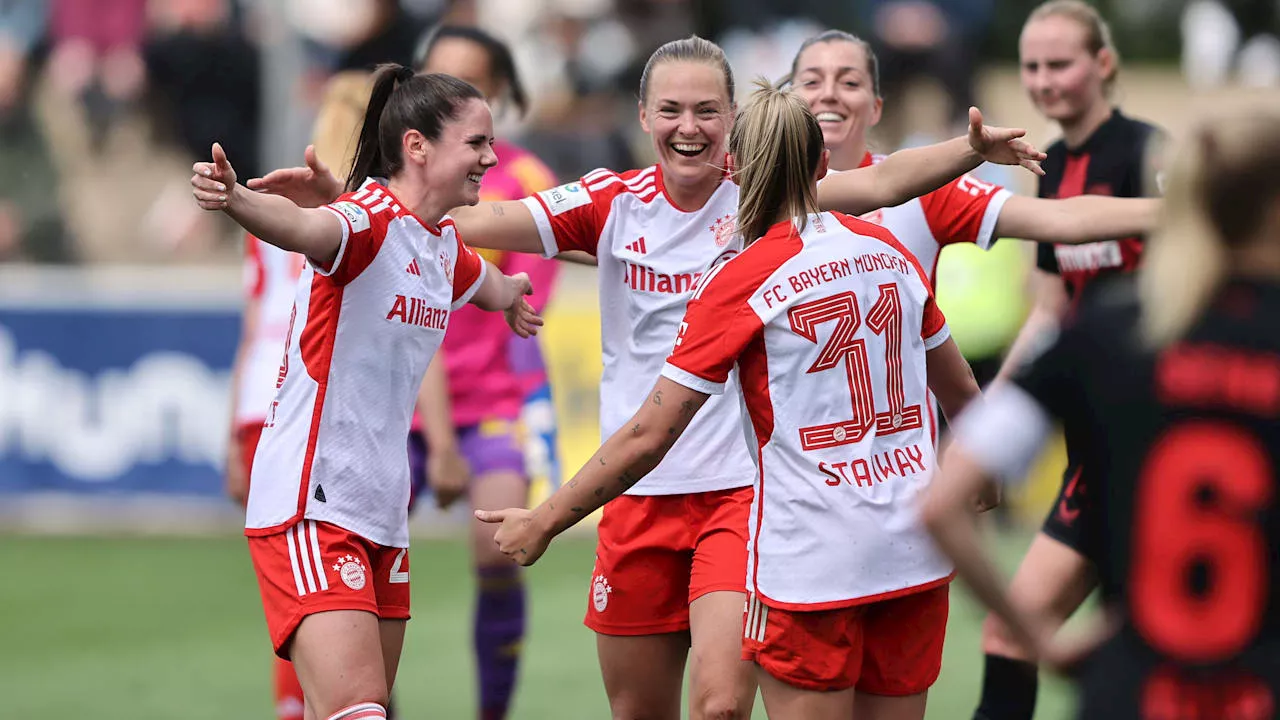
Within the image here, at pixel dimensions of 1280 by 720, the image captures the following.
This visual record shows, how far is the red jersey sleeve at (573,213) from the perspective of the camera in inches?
210

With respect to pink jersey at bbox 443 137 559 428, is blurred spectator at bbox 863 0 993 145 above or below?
above

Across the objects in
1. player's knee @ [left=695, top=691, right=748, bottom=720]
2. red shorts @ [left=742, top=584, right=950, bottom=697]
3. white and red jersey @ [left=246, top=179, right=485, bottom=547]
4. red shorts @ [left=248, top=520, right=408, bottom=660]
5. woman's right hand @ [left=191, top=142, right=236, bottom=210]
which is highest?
woman's right hand @ [left=191, top=142, right=236, bottom=210]

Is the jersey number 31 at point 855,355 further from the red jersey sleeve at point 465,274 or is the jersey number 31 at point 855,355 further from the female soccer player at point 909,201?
the red jersey sleeve at point 465,274

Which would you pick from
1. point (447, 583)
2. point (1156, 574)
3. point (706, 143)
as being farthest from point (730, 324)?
point (447, 583)

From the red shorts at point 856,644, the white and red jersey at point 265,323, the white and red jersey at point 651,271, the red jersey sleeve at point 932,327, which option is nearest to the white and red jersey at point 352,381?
the white and red jersey at point 651,271

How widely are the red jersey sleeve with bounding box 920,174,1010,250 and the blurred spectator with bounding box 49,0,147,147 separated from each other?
9.87 metres

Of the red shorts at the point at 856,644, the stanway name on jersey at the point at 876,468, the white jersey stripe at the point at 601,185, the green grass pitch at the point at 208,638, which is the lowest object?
the green grass pitch at the point at 208,638

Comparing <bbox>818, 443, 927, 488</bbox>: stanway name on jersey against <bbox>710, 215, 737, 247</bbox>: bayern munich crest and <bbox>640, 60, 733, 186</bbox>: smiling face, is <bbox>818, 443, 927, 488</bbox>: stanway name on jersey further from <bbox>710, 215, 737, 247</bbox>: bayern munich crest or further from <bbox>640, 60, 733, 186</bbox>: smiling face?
<bbox>640, 60, 733, 186</bbox>: smiling face

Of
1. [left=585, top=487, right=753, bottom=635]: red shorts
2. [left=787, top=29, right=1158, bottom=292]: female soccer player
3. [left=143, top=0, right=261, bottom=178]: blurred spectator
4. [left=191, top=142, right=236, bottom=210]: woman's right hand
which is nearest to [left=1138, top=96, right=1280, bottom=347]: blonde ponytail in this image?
[left=787, top=29, right=1158, bottom=292]: female soccer player

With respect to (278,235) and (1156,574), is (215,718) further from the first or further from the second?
(1156,574)

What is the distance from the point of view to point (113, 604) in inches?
403

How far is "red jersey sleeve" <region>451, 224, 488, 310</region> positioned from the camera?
5.12m

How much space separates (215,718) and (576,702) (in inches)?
60.2

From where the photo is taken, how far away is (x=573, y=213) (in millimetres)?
5328
